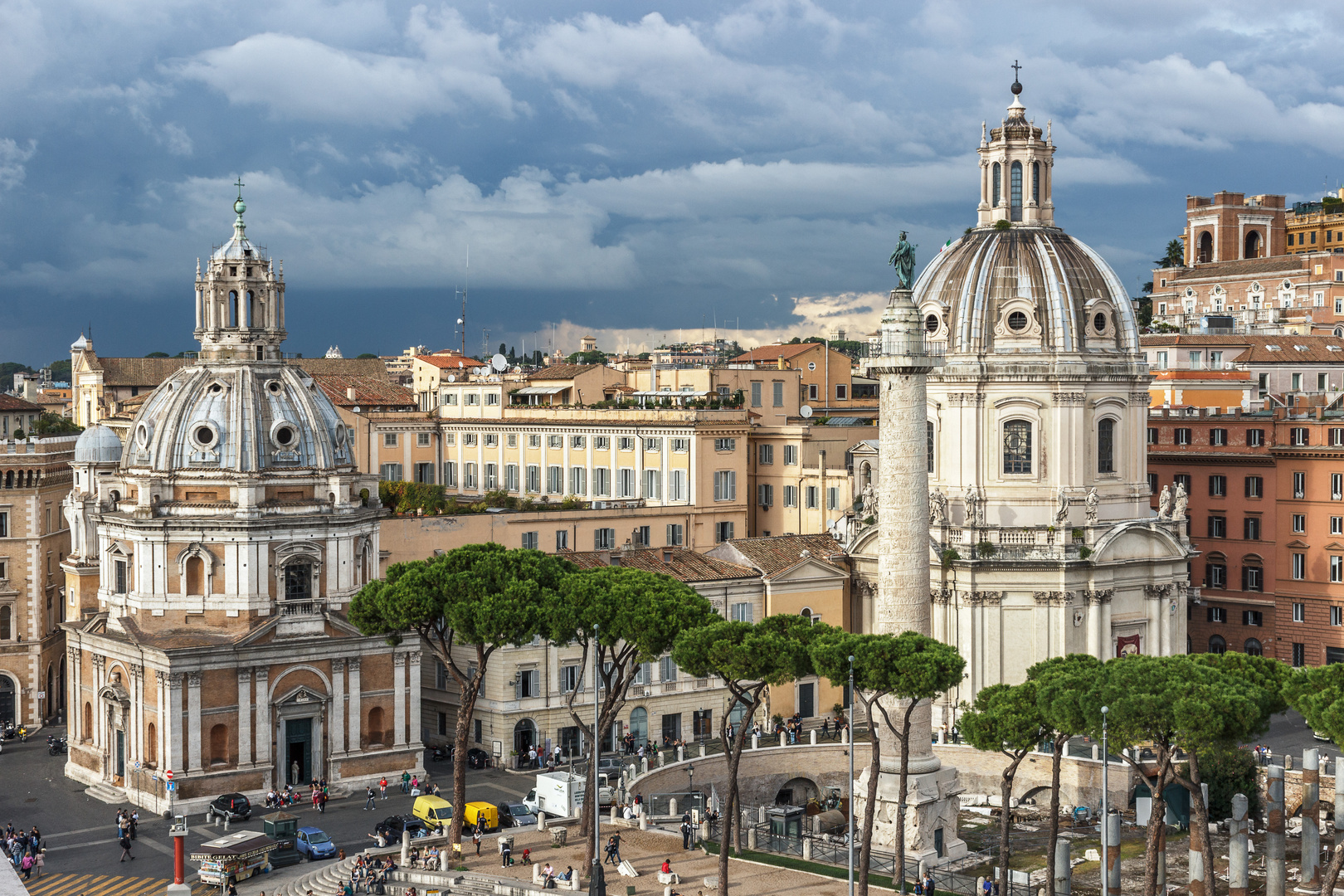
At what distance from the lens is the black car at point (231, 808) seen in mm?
58500

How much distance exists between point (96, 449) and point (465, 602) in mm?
24427

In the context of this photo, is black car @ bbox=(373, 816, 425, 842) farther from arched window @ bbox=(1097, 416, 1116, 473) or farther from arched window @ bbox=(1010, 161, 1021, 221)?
arched window @ bbox=(1010, 161, 1021, 221)

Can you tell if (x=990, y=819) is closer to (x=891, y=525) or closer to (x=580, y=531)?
(x=891, y=525)

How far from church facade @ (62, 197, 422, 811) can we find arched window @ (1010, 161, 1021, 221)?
29.2 m

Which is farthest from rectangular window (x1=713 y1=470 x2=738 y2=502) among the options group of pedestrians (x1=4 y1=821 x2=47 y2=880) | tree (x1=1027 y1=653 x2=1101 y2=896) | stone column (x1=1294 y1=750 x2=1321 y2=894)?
group of pedestrians (x1=4 y1=821 x2=47 y2=880)

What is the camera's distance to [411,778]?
63656mm

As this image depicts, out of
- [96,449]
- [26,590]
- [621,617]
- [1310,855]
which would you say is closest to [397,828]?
[621,617]

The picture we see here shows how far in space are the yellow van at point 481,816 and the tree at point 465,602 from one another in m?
0.76

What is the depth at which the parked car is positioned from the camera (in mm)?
56781

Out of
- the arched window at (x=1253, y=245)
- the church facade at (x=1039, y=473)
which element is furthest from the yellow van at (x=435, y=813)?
the arched window at (x=1253, y=245)

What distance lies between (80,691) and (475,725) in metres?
14.7

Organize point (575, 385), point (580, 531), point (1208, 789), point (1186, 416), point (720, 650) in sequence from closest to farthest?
point (720, 650) → point (1208, 789) → point (580, 531) → point (1186, 416) → point (575, 385)

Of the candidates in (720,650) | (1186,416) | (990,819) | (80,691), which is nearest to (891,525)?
(720,650)

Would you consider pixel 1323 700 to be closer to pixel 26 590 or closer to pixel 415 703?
pixel 415 703
